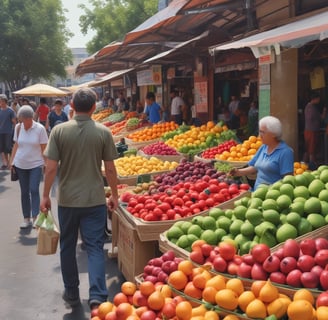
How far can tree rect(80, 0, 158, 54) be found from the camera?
1478 inches

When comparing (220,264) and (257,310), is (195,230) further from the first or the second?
(257,310)

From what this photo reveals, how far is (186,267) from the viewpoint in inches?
138

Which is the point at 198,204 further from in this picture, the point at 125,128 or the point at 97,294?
the point at 125,128

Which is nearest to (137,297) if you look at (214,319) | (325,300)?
(214,319)

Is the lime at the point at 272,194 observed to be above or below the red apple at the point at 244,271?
above

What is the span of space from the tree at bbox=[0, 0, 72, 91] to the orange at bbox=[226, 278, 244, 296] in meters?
35.4

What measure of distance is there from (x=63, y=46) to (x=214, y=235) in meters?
38.3

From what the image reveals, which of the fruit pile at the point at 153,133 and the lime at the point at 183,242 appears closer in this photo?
the lime at the point at 183,242

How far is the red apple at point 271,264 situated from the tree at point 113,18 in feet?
110

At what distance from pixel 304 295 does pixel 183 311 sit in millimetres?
718

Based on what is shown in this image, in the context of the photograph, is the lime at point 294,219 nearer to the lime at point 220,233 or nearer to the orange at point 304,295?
the lime at point 220,233

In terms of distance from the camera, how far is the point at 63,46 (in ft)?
132

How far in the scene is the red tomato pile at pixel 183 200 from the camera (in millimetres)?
4992

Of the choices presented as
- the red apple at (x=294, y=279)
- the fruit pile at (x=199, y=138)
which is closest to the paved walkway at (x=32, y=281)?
the red apple at (x=294, y=279)
